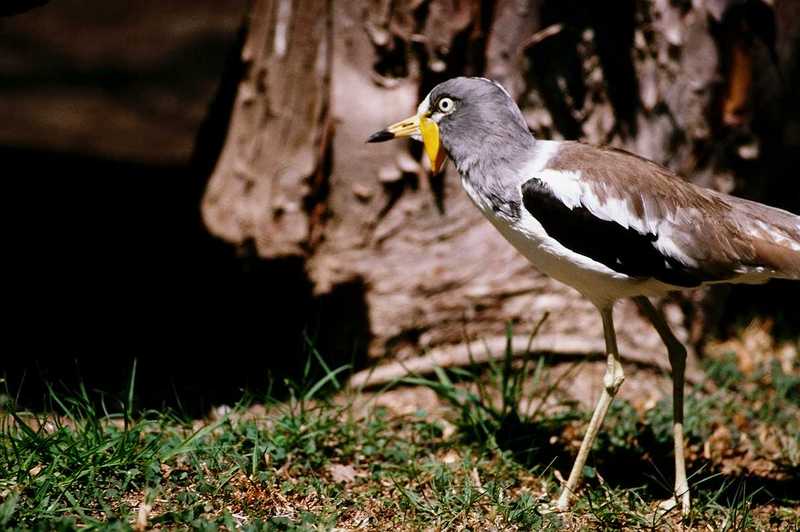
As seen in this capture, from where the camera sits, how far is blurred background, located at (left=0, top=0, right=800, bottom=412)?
4641mm

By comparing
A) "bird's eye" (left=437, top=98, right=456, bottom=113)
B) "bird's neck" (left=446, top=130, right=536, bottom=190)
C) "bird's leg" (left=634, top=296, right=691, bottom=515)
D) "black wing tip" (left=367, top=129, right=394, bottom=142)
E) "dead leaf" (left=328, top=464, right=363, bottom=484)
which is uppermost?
"bird's eye" (left=437, top=98, right=456, bottom=113)

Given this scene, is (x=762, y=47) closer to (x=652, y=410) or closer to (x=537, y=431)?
(x=652, y=410)

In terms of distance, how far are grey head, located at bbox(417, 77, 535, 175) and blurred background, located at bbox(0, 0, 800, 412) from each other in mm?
816

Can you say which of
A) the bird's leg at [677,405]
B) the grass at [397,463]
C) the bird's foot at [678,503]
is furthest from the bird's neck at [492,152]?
the bird's foot at [678,503]

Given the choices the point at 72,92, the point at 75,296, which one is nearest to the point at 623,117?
the point at 75,296

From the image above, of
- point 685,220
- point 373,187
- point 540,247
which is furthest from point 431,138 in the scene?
point 685,220

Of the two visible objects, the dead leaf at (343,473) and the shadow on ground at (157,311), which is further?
the shadow on ground at (157,311)

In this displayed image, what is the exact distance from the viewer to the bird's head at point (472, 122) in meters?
3.72

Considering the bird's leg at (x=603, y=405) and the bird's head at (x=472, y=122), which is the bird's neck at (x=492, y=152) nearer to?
the bird's head at (x=472, y=122)

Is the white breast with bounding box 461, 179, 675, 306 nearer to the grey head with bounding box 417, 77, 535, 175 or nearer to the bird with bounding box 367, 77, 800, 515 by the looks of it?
the bird with bounding box 367, 77, 800, 515

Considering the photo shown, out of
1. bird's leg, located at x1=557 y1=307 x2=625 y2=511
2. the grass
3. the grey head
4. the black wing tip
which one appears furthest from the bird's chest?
the grass

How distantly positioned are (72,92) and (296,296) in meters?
5.81

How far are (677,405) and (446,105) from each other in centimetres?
163

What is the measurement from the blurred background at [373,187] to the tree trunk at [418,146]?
1 cm
